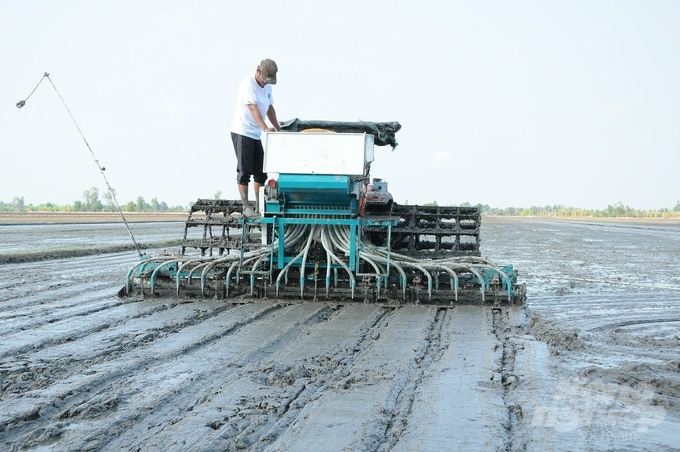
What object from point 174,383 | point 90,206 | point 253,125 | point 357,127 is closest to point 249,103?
point 253,125

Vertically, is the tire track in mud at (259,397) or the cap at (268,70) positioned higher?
the cap at (268,70)

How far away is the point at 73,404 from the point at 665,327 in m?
6.40

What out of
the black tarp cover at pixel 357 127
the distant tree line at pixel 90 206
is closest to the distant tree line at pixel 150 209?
the distant tree line at pixel 90 206

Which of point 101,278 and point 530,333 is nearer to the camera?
point 530,333

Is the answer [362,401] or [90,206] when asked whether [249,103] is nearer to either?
[362,401]

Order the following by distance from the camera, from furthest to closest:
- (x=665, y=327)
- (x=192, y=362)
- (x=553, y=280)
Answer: (x=553, y=280)
(x=665, y=327)
(x=192, y=362)

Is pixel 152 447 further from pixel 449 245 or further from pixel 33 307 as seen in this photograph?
pixel 449 245

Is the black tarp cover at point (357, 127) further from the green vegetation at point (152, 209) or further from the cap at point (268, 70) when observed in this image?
the green vegetation at point (152, 209)

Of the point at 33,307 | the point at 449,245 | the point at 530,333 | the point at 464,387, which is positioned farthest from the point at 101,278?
the point at 464,387

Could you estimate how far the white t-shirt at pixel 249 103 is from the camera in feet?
30.1

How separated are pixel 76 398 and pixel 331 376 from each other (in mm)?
1792

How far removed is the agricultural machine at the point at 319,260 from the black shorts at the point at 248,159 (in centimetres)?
36

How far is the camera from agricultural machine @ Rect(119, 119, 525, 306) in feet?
30.3

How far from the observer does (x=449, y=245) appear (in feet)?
37.8
